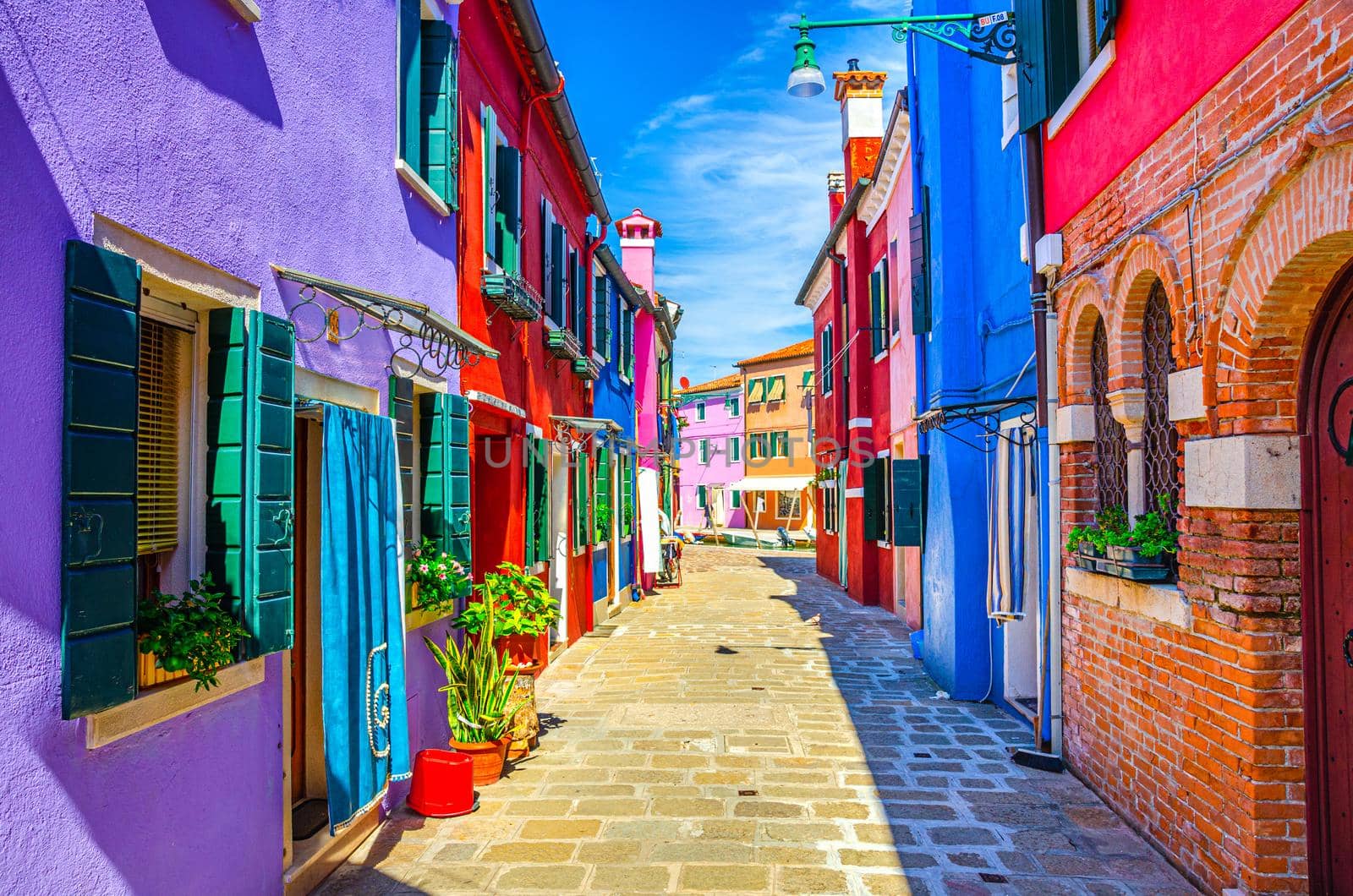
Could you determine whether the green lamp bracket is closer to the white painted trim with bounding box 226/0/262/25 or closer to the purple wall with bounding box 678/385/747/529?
the white painted trim with bounding box 226/0/262/25

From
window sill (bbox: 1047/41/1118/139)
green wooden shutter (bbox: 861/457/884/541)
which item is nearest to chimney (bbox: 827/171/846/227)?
green wooden shutter (bbox: 861/457/884/541)

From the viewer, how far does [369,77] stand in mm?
5219

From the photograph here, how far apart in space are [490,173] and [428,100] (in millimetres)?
1384

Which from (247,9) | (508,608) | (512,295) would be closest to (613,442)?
(512,295)

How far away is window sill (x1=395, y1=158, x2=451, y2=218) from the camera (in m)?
5.60

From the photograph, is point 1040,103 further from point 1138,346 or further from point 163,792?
point 163,792

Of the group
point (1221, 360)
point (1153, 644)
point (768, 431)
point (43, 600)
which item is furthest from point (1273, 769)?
point (768, 431)

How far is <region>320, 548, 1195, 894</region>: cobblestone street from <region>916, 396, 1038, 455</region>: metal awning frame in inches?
96.9

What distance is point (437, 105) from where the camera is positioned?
20.0 feet

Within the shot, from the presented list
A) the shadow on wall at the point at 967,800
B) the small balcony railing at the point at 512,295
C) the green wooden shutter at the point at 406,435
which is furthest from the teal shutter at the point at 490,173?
the shadow on wall at the point at 967,800

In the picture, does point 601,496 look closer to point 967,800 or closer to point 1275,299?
point 967,800

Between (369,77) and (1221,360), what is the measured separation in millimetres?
4728

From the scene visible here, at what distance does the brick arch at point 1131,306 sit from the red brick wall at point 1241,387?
0.07 feet

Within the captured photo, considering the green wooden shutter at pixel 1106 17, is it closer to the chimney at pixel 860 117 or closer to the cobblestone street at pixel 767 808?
the cobblestone street at pixel 767 808
